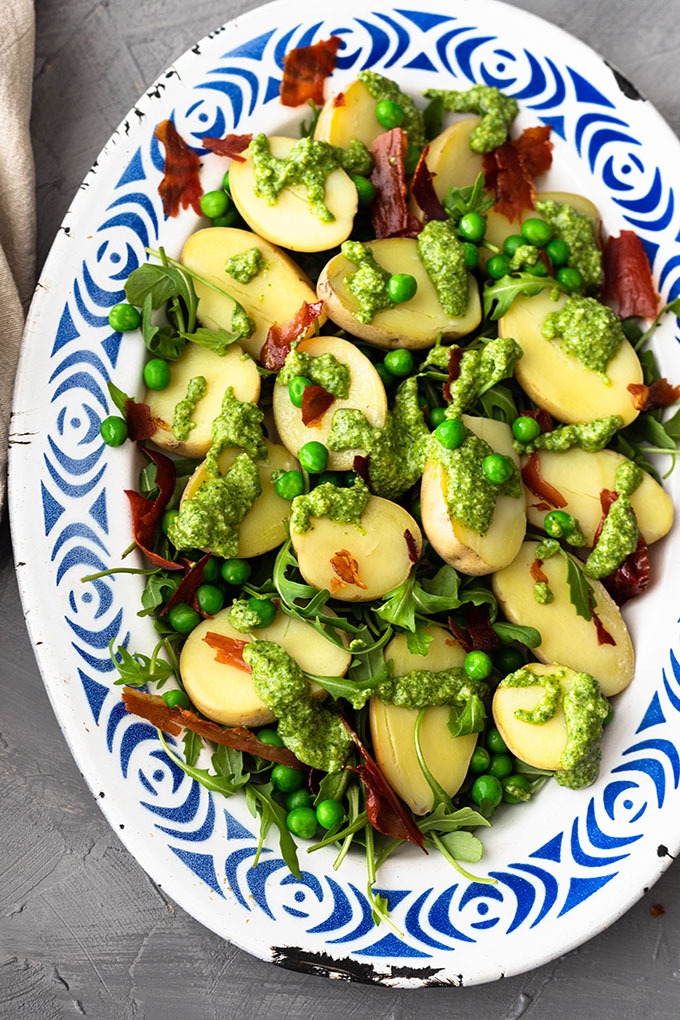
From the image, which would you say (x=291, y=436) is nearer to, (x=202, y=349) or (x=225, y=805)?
(x=202, y=349)

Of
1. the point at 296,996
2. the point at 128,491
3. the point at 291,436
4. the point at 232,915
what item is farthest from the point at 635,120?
the point at 296,996

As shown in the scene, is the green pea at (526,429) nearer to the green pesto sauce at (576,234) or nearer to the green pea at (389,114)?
the green pesto sauce at (576,234)

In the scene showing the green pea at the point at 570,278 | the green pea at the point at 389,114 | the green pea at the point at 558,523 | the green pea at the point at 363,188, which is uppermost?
the green pea at the point at 389,114

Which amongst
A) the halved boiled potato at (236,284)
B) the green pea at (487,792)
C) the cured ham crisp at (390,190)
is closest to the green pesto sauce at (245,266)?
the halved boiled potato at (236,284)

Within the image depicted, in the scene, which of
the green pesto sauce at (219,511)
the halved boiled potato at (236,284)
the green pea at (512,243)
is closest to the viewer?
the green pesto sauce at (219,511)

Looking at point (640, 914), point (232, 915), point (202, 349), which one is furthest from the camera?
point (640, 914)
